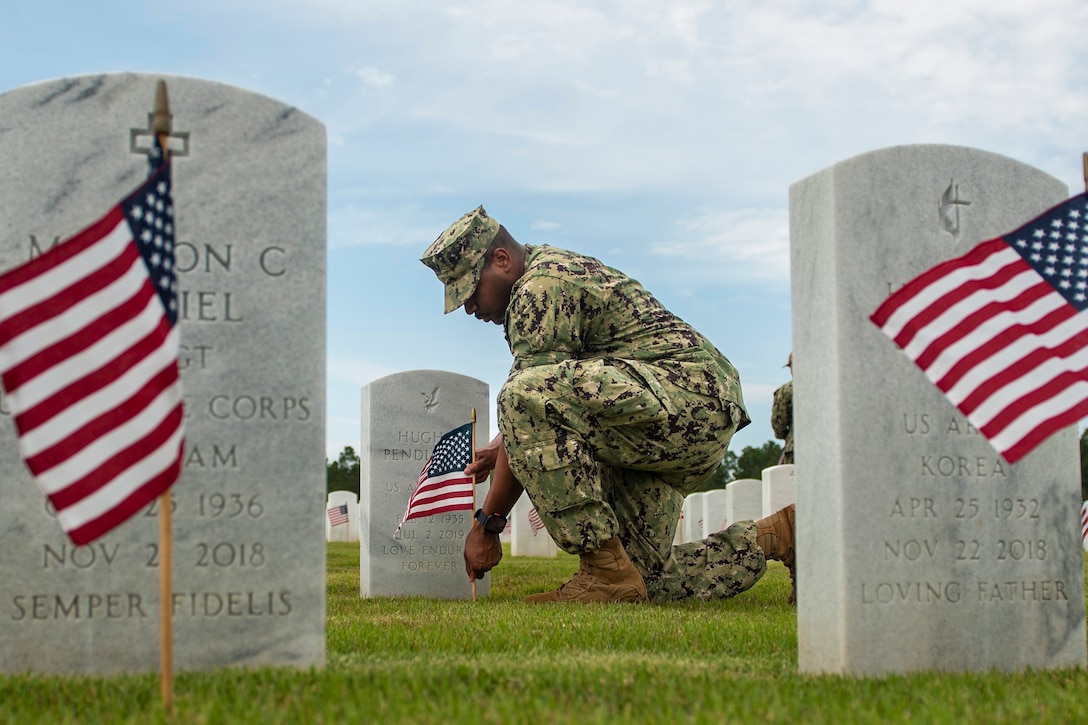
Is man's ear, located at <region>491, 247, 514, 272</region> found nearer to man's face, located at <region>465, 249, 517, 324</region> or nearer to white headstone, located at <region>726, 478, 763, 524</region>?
man's face, located at <region>465, 249, 517, 324</region>

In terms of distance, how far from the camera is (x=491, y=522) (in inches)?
252

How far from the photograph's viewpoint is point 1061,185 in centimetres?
424

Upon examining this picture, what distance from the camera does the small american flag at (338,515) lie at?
28.4m

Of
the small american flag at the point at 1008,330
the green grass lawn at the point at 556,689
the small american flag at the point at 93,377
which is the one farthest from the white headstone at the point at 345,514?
the small american flag at the point at 93,377

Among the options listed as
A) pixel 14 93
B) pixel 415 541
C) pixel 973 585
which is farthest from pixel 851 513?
pixel 415 541

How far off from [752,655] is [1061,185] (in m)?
2.07

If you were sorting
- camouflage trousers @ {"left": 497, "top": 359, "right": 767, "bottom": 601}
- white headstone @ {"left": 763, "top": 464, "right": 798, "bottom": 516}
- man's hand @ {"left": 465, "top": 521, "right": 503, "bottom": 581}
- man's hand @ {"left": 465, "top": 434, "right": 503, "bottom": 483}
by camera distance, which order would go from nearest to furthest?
camouflage trousers @ {"left": 497, "top": 359, "right": 767, "bottom": 601}, man's hand @ {"left": 465, "top": 521, "right": 503, "bottom": 581}, man's hand @ {"left": 465, "top": 434, "right": 503, "bottom": 483}, white headstone @ {"left": 763, "top": 464, "right": 798, "bottom": 516}

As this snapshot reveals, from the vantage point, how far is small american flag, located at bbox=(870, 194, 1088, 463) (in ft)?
11.4

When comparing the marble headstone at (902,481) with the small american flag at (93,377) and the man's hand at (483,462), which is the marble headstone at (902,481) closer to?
the small american flag at (93,377)

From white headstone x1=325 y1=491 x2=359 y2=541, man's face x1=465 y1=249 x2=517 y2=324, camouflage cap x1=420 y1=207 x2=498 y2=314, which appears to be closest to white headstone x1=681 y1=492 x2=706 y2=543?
white headstone x1=325 y1=491 x2=359 y2=541

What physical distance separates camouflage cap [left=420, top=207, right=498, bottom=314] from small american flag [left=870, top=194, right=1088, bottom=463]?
328cm

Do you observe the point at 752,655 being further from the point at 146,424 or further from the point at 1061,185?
the point at 146,424

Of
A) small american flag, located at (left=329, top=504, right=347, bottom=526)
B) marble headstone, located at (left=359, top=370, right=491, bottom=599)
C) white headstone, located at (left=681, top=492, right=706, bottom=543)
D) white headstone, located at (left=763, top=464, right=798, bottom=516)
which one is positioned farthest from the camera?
small american flag, located at (left=329, top=504, right=347, bottom=526)

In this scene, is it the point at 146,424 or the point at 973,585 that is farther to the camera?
the point at 973,585
